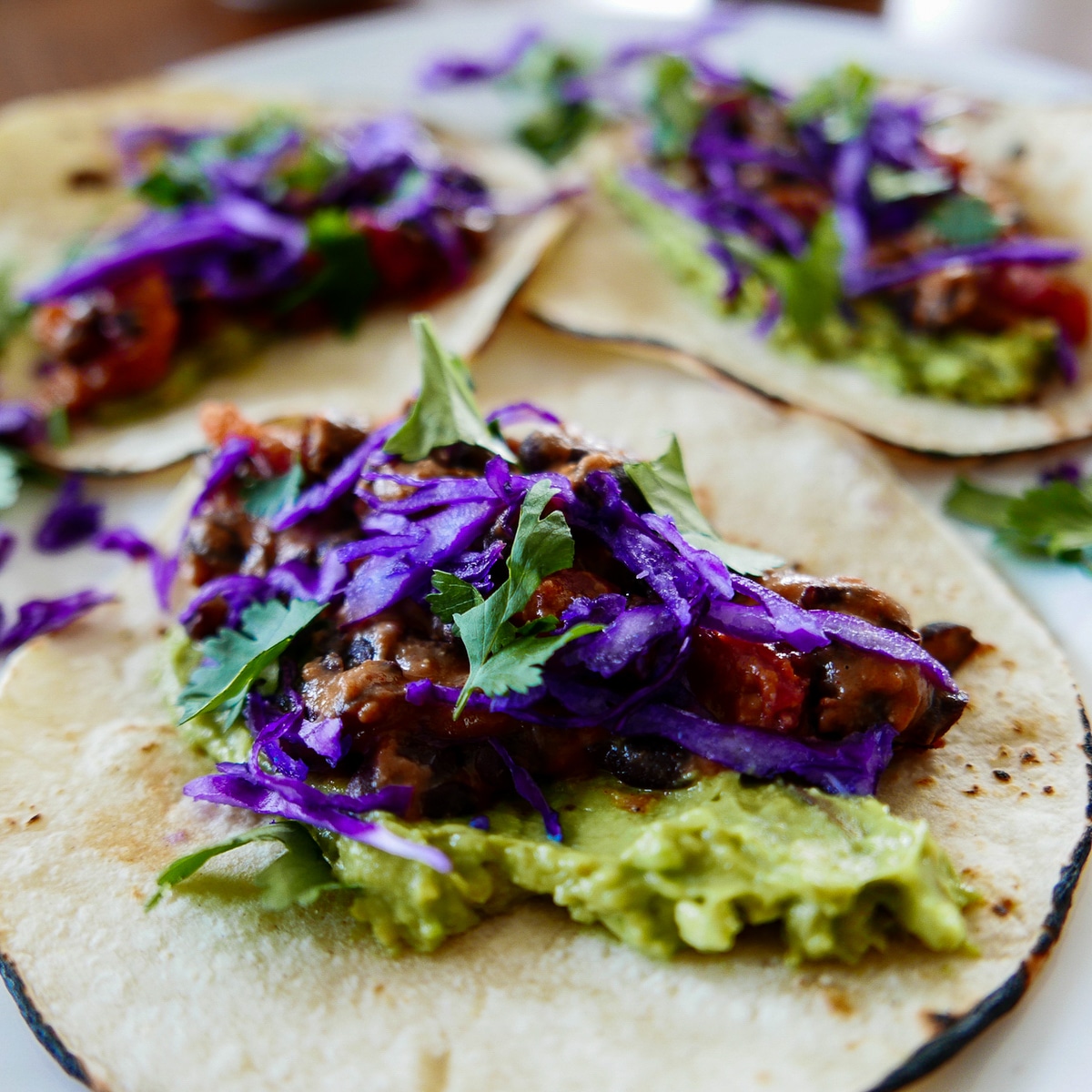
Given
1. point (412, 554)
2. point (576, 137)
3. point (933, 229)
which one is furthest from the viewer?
point (576, 137)

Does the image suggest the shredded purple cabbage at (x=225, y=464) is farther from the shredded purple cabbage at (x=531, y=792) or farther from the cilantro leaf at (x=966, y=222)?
the cilantro leaf at (x=966, y=222)

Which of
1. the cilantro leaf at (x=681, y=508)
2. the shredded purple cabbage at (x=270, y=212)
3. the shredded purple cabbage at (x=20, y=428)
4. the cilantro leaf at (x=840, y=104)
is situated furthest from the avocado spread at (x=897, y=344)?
the shredded purple cabbage at (x=20, y=428)

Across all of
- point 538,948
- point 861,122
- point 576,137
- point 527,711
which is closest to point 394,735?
point 527,711

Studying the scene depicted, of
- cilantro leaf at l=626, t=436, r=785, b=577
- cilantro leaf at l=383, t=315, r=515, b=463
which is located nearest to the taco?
cilantro leaf at l=626, t=436, r=785, b=577

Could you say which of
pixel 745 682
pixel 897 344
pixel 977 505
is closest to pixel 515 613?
pixel 745 682

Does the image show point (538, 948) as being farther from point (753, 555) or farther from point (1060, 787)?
point (1060, 787)

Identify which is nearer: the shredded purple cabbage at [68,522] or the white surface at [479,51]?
the white surface at [479,51]

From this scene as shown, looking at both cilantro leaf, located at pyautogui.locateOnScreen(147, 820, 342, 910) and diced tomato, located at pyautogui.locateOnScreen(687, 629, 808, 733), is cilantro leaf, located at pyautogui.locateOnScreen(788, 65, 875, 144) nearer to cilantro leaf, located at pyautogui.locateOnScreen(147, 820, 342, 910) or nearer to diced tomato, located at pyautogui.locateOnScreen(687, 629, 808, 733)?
diced tomato, located at pyautogui.locateOnScreen(687, 629, 808, 733)

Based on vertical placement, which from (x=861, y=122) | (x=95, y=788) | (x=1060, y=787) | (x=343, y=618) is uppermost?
(x=861, y=122)
